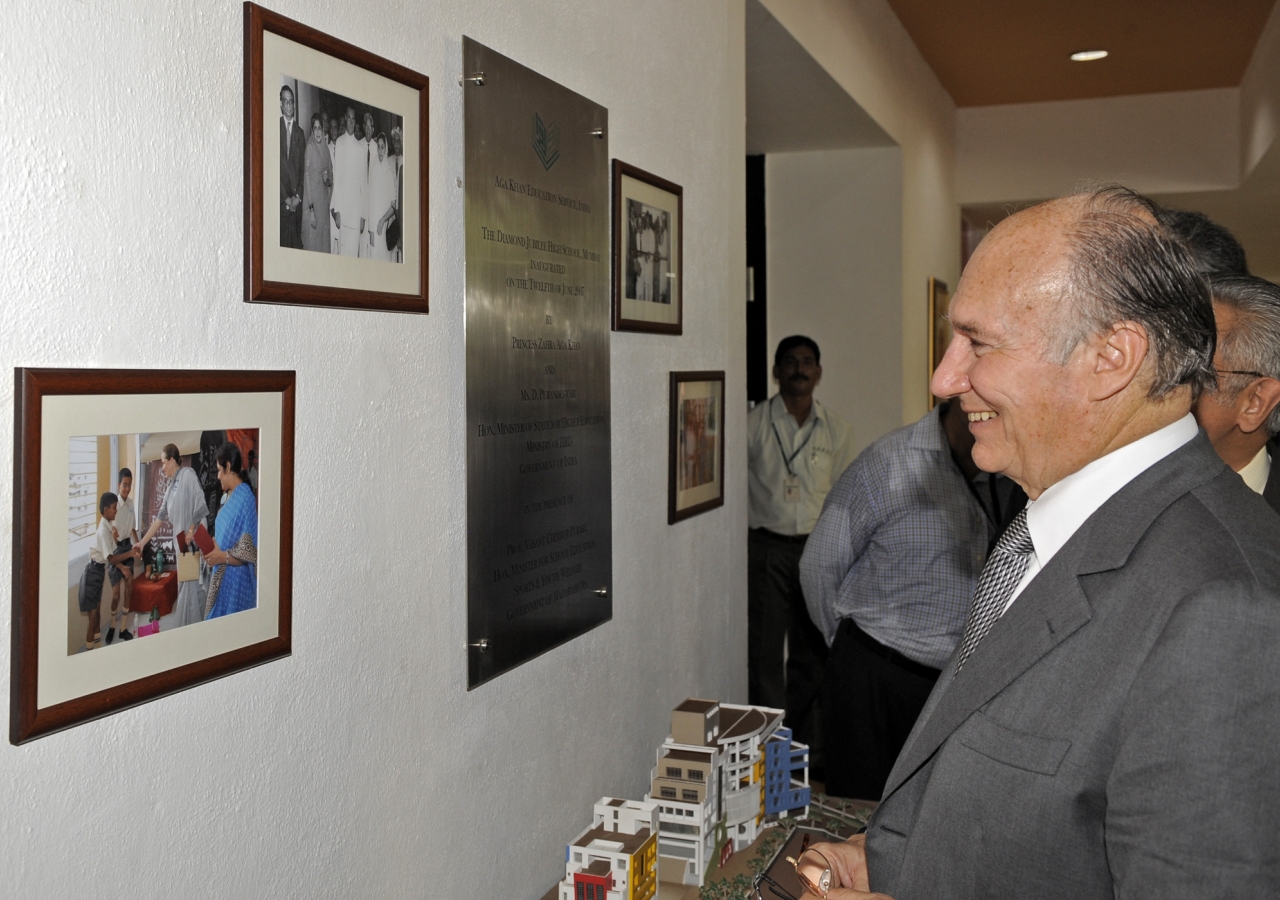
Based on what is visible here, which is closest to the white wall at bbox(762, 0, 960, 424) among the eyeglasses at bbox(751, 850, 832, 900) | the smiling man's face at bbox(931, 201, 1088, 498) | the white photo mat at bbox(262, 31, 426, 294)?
the white photo mat at bbox(262, 31, 426, 294)

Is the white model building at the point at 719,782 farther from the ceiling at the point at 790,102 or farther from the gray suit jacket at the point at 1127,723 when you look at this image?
the ceiling at the point at 790,102

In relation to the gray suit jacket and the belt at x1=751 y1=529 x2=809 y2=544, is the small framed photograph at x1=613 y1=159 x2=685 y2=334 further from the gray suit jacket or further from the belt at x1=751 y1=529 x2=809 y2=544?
the belt at x1=751 y1=529 x2=809 y2=544

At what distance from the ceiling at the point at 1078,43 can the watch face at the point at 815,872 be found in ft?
16.3

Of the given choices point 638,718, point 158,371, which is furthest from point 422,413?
point 638,718

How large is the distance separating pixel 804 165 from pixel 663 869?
477 cm

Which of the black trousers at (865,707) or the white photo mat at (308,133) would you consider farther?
the black trousers at (865,707)

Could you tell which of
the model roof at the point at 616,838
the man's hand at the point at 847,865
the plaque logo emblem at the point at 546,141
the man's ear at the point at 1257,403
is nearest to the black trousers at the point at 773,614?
the man's ear at the point at 1257,403

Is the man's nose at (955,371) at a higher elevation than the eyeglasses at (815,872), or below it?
higher

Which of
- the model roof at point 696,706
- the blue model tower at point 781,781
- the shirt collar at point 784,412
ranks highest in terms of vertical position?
the shirt collar at point 784,412

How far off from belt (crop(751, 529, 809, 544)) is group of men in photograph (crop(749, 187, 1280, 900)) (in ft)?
11.5

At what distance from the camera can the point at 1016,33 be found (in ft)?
19.7

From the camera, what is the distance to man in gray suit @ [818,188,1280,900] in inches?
37.4

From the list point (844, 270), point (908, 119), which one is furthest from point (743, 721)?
point (908, 119)

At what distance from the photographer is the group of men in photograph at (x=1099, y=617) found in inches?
37.5
